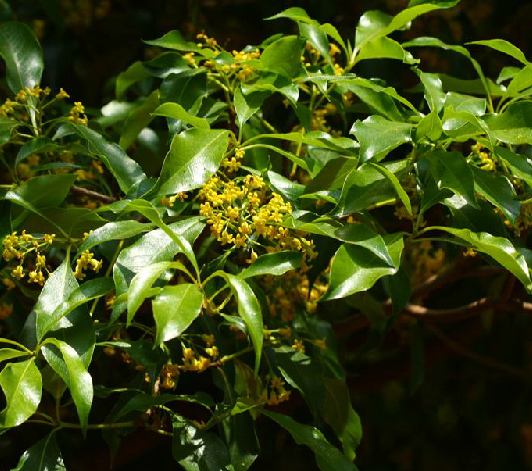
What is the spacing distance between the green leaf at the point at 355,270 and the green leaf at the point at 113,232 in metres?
0.19

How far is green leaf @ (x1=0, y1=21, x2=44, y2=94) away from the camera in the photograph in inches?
48.3

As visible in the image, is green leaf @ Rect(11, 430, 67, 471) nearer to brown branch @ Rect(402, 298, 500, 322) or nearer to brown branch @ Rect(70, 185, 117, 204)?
brown branch @ Rect(70, 185, 117, 204)

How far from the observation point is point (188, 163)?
0.91 m

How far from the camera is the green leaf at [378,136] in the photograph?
2.87 feet

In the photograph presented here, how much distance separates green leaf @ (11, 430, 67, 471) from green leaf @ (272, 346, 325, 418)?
A: 0.82ft

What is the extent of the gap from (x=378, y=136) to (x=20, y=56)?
58cm

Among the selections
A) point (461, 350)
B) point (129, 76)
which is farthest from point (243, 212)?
point (461, 350)

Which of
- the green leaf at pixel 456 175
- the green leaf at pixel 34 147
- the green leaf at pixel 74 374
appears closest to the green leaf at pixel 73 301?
the green leaf at pixel 74 374

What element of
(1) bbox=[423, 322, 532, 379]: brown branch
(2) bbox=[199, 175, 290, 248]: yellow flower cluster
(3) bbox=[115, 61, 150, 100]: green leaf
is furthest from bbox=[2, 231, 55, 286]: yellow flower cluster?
(1) bbox=[423, 322, 532, 379]: brown branch

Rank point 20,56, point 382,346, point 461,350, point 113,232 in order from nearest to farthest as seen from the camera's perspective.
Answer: point 113,232 < point 20,56 < point 461,350 < point 382,346

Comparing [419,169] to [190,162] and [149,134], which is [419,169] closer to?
[190,162]

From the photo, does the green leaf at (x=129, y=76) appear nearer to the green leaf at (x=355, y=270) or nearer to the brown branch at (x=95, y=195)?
the brown branch at (x=95, y=195)

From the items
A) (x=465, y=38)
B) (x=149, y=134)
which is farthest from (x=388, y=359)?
(x=149, y=134)

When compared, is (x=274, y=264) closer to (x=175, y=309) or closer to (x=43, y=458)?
(x=175, y=309)
